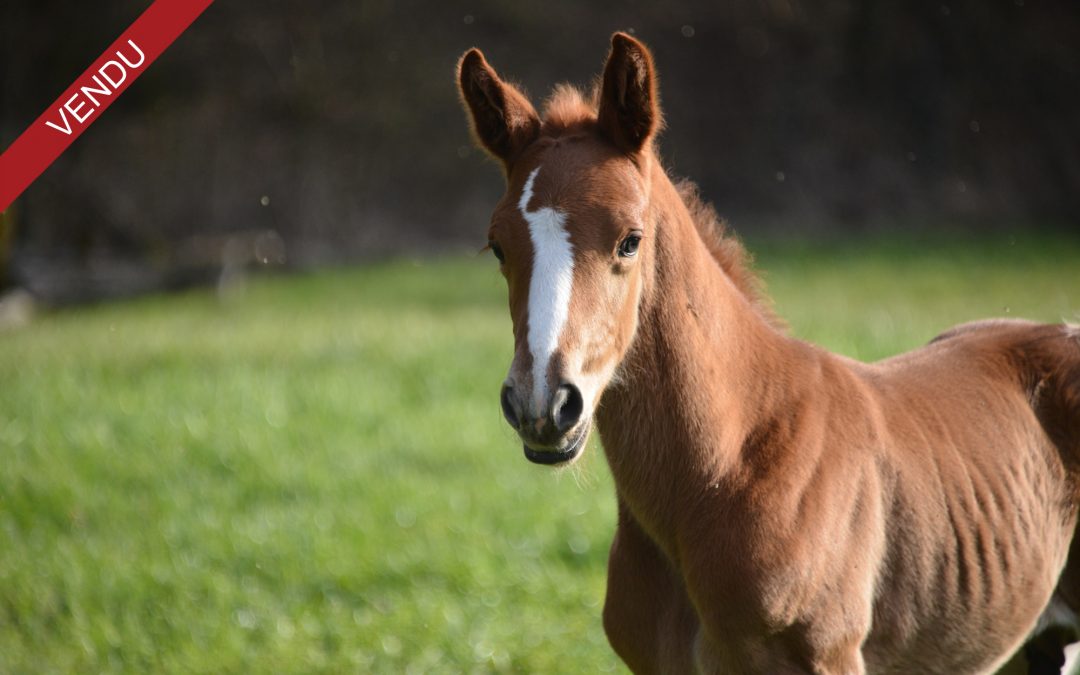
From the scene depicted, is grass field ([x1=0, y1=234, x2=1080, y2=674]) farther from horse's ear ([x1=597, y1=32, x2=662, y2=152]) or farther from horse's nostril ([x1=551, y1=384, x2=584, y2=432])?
horse's ear ([x1=597, y1=32, x2=662, y2=152])

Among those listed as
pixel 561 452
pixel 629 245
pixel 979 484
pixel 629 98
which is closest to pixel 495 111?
pixel 629 98

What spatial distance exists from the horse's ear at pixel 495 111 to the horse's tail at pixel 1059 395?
180cm

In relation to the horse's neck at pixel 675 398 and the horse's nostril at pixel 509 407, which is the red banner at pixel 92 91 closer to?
the horse's neck at pixel 675 398

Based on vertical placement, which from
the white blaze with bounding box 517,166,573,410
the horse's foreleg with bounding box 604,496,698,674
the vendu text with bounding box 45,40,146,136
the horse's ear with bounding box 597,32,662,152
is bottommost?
the horse's foreleg with bounding box 604,496,698,674

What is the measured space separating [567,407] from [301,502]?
4.52 meters

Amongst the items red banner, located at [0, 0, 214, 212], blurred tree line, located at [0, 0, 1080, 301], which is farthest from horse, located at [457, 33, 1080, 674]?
blurred tree line, located at [0, 0, 1080, 301]

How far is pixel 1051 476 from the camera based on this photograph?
362cm

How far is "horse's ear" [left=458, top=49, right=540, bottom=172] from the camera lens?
3.09 m

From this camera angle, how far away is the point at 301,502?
6.85m

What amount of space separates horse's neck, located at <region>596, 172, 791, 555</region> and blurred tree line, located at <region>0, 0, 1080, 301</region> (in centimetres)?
1378

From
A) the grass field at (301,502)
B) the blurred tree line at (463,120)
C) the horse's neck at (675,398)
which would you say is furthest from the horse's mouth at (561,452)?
the blurred tree line at (463,120)

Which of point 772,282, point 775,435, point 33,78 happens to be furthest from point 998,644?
point 33,78

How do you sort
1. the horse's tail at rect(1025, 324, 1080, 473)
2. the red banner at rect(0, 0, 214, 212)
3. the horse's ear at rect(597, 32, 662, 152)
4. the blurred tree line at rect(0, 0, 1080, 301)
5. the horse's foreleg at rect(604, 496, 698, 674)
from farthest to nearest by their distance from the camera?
the blurred tree line at rect(0, 0, 1080, 301)
the red banner at rect(0, 0, 214, 212)
the horse's tail at rect(1025, 324, 1080, 473)
the horse's foreleg at rect(604, 496, 698, 674)
the horse's ear at rect(597, 32, 662, 152)

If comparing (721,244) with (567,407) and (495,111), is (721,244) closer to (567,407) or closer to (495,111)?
(495,111)
